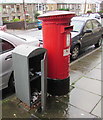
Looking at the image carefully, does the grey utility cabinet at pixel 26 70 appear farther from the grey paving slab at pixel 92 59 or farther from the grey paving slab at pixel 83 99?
the grey paving slab at pixel 92 59

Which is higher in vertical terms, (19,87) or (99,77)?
(19,87)

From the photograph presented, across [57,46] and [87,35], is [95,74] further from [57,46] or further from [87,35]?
[87,35]

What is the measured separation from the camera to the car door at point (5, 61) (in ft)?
11.0

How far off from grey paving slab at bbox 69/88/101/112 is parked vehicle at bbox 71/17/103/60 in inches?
102

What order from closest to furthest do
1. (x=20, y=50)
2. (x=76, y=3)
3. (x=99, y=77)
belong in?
(x=20, y=50)
(x=99, y=77)
(x=76, y=3)

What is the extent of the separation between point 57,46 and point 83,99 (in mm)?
1353

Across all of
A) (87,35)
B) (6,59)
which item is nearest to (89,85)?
(6,59)

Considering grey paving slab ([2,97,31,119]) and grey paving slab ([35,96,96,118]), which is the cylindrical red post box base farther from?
grey paving slab ([2,97,31,119])

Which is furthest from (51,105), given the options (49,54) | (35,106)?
(49,54)

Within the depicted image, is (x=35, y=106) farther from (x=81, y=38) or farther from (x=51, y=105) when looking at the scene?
(x=81, y=38)

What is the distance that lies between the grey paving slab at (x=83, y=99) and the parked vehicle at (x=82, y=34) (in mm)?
2597

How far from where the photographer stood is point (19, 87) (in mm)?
2990

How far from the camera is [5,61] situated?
337 cm

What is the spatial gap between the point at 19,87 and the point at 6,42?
120cm
